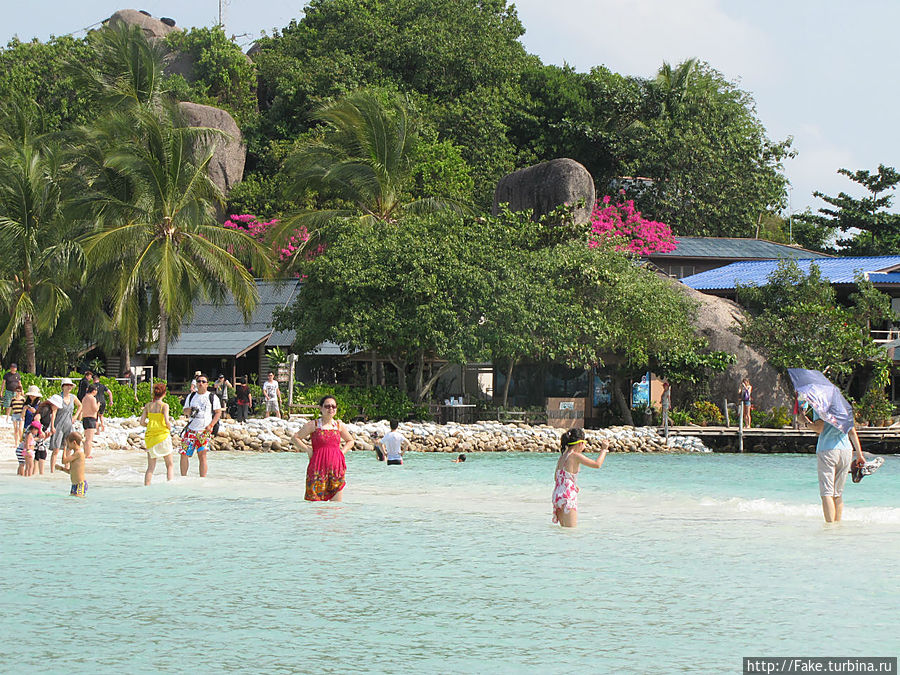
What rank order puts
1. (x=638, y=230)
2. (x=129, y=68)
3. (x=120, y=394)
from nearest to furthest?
(x=120, y=394), (x=129, y=68), (x=638, y=230)

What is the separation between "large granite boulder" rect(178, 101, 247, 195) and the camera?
4453 centimetres

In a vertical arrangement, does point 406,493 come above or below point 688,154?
below

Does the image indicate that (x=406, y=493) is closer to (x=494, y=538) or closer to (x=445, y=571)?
(x=494, y=538)

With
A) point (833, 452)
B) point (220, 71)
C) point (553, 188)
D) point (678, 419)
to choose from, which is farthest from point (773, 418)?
point (220, 71)

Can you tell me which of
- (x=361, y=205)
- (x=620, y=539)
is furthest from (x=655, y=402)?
(x=620, y=539)

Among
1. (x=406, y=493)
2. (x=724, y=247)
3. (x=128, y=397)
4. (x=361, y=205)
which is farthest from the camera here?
(x=724, y=247)

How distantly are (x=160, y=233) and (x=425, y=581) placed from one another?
21972 mm

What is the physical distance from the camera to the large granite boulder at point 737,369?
31.6 meters

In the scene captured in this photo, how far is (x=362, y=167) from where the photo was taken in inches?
1246

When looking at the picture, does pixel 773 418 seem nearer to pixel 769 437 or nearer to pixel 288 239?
pixel 769 437

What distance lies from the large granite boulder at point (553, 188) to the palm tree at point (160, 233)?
974 cm

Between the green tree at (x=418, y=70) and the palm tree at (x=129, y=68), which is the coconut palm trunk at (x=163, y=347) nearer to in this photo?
the palm tree at (x=129, y=68)

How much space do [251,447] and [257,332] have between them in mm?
9706

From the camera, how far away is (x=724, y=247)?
142ft
